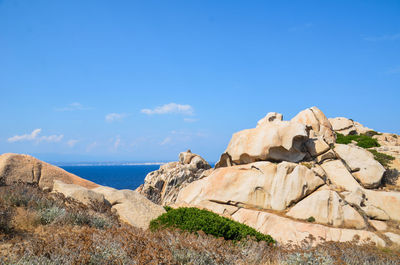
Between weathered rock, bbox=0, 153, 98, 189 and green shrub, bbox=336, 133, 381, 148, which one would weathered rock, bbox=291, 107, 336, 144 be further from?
weathered rock, bbox=0, 153, 98, 189

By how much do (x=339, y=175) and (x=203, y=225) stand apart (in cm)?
1219

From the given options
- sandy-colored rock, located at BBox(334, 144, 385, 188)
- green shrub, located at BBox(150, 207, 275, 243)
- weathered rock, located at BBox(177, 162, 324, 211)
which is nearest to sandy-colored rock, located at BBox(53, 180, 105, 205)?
green shrub, located at BBox(150, 207, 275, 243)

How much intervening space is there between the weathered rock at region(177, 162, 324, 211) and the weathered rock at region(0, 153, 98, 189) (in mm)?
8062

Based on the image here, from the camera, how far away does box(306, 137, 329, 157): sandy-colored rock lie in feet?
70.2

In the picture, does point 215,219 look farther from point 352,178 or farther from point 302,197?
point 352,178

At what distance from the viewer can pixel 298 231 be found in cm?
1509

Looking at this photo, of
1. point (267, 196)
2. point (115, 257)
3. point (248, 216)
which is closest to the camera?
point (115, 257)

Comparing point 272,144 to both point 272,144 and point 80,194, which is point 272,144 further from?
point 80,194

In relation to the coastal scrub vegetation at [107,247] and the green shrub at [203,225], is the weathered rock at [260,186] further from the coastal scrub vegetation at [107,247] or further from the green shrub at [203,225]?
the coastal scrub vegetation at [107,247]

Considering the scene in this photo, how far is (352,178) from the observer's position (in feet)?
64.4

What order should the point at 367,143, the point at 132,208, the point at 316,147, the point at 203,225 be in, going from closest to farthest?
the point at 203,225
the point at 132,208
the point at 316,147
the point at 367,143

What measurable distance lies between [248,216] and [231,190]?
241cm

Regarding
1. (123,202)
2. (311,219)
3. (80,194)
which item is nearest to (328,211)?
(311,219)

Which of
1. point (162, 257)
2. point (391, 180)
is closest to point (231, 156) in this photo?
point (391, 180)
